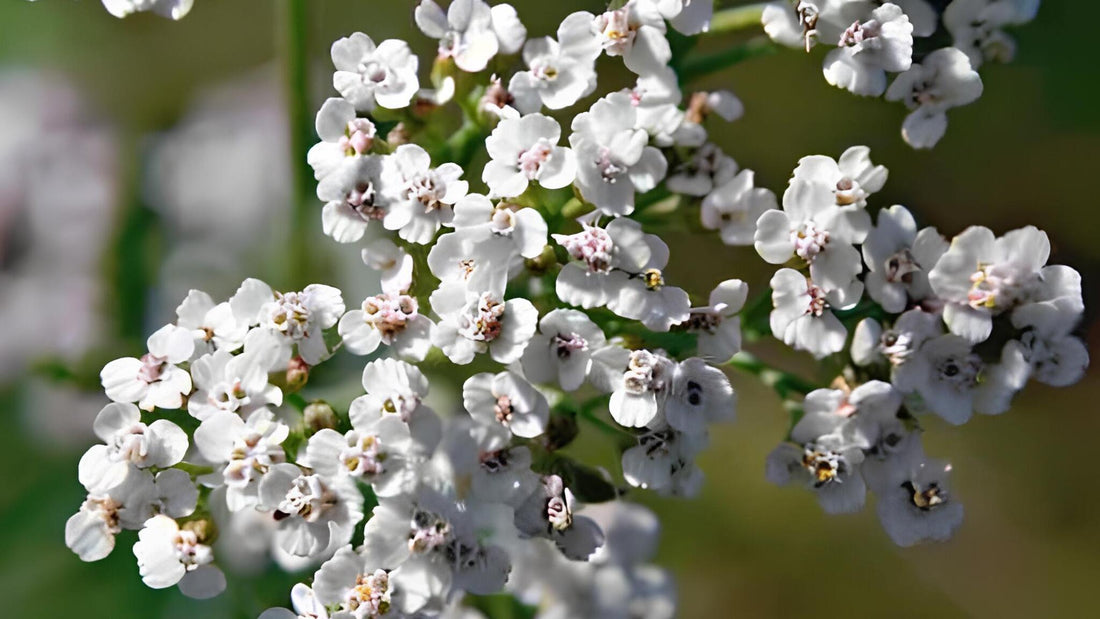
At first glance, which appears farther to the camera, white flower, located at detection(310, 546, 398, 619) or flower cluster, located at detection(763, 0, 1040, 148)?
flower cluster, located at detection(763, 0, 1040, 148)

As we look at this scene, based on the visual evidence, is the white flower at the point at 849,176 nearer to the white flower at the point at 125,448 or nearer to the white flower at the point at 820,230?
the white flower at the point at 820,230

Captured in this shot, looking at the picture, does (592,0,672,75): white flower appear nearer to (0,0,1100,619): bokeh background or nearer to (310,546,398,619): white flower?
(310,546,398,619): white flower

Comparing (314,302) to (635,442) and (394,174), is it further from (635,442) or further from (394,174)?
(635,442)

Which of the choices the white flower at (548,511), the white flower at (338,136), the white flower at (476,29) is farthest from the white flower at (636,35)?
the white flower at (548,511)

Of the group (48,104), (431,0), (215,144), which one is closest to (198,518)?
Answer: (431,0)

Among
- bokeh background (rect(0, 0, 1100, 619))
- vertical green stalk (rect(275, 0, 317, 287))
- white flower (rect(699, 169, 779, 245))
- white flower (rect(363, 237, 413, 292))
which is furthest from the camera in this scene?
bokeh background (rect(0, 0, 1100, 619))

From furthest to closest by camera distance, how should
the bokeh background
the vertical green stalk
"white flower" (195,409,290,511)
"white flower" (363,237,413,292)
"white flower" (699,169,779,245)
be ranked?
the bokeh background
the vertical green stalk
"white flower" (699,169,779,245)
"white flower" (363,237,413,292)
"white flower" (195,409,290,511)

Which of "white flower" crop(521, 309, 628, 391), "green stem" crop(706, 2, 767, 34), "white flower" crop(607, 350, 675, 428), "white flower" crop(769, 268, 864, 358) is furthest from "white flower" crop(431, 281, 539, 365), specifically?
"green stem" crop(706, 2, 767, 34)
